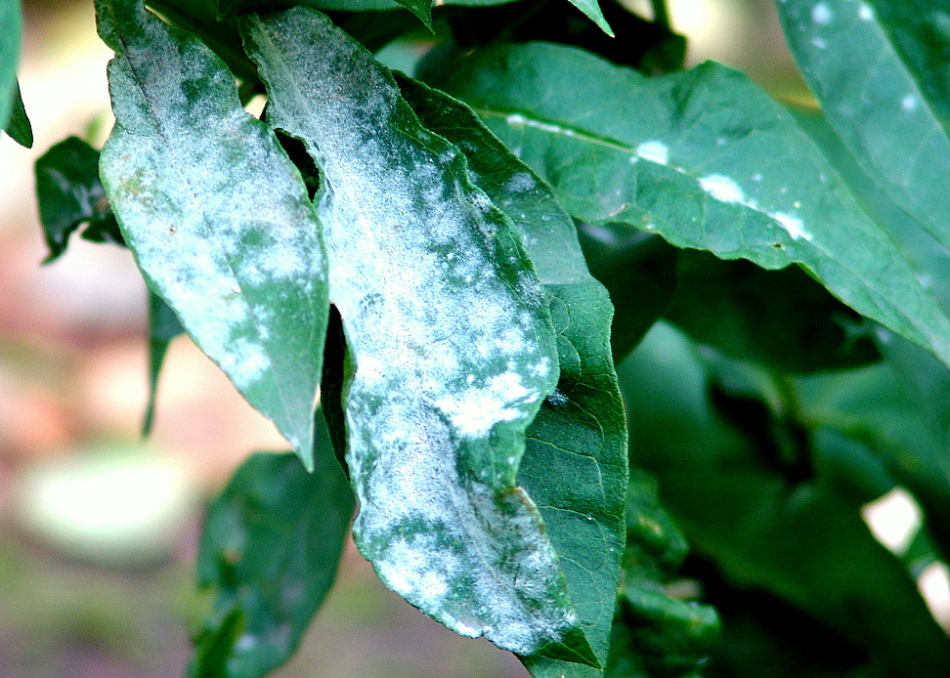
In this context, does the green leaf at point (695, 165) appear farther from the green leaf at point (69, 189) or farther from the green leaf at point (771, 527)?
the green leaf at point (771, 527)

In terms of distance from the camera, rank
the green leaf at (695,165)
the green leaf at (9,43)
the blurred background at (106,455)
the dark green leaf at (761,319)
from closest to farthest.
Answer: the green leaf at (9,43)
the green leaf at (695,165)
the dark green leaf at (761,319)
the blurred background at (106,455)

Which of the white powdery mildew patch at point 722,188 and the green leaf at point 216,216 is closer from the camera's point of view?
the green leaf at point 216,216

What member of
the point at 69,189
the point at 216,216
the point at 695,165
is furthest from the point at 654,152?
the point at 69,189

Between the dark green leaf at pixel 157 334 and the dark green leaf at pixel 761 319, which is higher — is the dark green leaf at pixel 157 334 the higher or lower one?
the lower one

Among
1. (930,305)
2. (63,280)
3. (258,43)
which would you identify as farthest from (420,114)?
(63,280)

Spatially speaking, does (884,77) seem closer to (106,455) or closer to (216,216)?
(216,216)

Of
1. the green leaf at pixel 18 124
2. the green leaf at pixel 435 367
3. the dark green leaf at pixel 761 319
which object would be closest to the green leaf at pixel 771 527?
the dark green leaf at pixel 761 319
